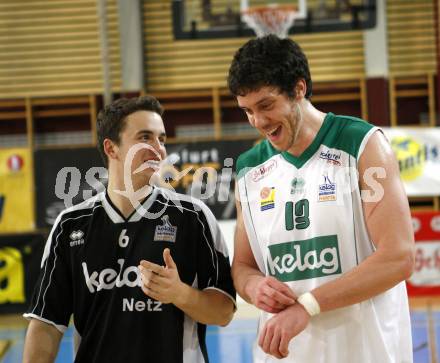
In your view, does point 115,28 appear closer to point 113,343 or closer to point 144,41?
point 144,41

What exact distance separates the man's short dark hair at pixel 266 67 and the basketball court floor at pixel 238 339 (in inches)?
159

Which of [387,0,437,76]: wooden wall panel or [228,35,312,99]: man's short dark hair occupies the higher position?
[387,0,437,76]: wooden wall panel

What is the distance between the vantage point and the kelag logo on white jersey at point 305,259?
7.52 feet

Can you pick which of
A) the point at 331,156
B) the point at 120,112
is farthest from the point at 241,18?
the point at 331,156

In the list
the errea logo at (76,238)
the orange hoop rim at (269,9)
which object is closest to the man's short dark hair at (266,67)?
the errea logo at (76,238)

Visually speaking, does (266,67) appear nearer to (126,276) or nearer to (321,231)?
(321,231)

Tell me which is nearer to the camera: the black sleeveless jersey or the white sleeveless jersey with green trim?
the white sleeveless jersey with green trim

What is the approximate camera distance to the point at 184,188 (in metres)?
9.88

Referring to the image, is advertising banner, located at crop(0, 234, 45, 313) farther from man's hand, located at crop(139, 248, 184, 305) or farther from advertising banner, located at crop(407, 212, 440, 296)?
man's hand, located at crop(139, 248, 184, 305)

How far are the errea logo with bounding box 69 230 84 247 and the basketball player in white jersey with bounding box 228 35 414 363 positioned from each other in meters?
0.67

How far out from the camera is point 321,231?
7.55 ft

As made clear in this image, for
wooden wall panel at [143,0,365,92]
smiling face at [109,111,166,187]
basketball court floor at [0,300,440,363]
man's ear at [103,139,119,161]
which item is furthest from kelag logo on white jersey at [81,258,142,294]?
wooden wall panel at [143,0,365,92]

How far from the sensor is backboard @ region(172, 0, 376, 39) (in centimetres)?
929

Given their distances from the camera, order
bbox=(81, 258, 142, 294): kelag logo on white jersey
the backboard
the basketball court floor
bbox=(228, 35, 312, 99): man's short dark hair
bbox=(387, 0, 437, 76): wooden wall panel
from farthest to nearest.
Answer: bbox=(387, 0, 437, 76): wooden wall panel < the backboard < the basketball court floor < bbox=(81, 258, 142, 294): kelag logo on white jersey < bbox=(228, 35, 312, 99): man's short dark hair
